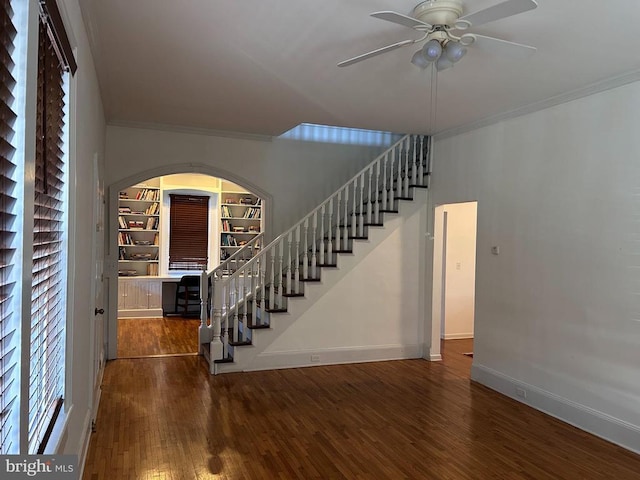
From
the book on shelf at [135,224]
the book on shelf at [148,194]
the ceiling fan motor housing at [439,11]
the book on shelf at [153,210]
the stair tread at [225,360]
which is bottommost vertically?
the stair tread at [225,360]

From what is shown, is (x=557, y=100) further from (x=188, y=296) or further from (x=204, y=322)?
(x=188, y=296)

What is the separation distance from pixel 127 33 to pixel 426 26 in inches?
81.1

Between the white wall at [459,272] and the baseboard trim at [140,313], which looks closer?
the white wall at [459,272]

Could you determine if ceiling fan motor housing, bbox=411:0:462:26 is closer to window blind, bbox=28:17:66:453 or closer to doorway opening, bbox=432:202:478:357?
window blind, bbox=28:17:66:453

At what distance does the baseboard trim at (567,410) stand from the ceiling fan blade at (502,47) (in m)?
3.04

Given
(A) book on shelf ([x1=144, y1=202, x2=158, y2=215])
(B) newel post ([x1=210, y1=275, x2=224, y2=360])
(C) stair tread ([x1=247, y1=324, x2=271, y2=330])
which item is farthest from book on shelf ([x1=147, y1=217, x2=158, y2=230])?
(C) stair tread ([x1=247, y1=324, x2=271, y2=330])

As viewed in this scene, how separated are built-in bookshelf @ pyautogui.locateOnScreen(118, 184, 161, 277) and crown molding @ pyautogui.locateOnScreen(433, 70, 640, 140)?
19.6ft

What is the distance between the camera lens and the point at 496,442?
3.93m

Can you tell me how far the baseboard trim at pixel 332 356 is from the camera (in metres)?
5.90

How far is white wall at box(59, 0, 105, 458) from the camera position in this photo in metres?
2.55

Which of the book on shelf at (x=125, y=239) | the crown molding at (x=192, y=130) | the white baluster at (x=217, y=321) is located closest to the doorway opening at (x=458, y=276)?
the crown molding at (x=192, y=130)

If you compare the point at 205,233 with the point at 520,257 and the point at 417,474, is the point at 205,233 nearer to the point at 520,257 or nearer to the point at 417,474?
the point at 520,257

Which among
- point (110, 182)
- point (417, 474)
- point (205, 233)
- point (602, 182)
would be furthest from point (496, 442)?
point (205, 233)

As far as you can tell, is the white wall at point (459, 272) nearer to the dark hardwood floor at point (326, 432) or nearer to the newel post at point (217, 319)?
the dark hardwood floor at point (326, 432)
